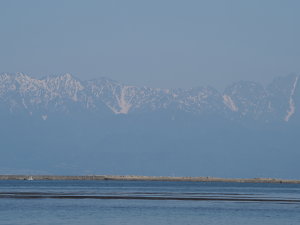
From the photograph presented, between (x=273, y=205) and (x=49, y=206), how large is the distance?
26.4 metres

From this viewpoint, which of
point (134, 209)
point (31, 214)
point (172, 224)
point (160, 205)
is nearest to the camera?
point (172, 224)

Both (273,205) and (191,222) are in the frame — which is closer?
(191,222)

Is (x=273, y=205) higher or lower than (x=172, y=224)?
higher

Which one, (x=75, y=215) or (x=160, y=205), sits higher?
(x=160, y=205)

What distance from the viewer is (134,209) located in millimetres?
88188

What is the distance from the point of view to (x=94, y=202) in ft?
328

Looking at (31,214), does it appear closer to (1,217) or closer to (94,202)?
(1,217)

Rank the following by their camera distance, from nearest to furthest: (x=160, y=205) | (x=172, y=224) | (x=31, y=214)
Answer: (x=172, y=224)
(x=31, y=214)
(x=160, y=205)

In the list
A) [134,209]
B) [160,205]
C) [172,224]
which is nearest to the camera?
[172,224]

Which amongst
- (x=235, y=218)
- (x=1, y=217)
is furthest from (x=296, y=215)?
(x=1, y=217)

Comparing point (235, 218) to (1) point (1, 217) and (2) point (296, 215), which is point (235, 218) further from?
(1) point (1, 217)

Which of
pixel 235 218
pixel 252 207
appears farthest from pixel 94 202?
pixel 235 218

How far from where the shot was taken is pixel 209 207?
307ft

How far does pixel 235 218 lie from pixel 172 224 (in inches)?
349
